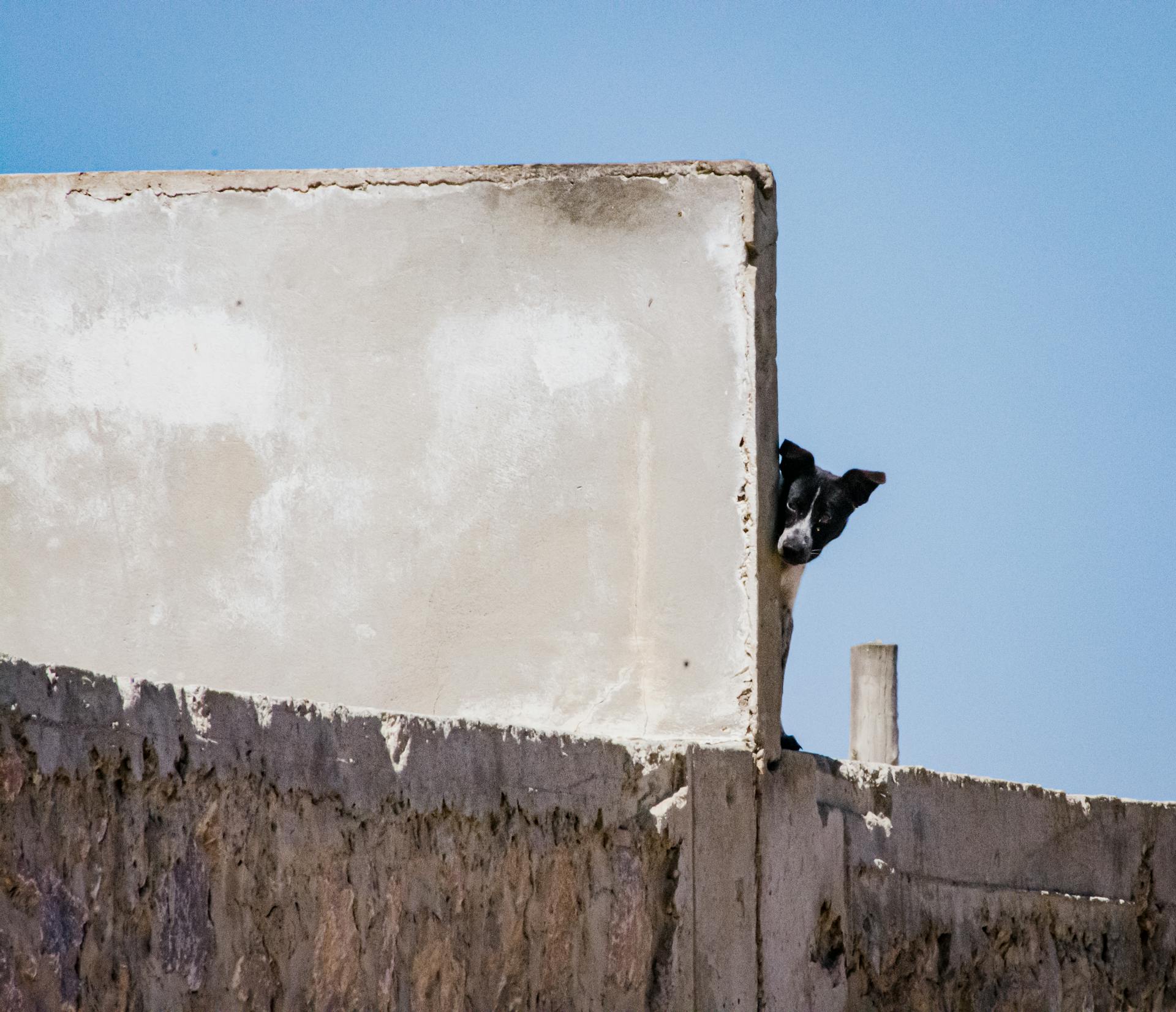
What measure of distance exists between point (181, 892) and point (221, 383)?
134 inches

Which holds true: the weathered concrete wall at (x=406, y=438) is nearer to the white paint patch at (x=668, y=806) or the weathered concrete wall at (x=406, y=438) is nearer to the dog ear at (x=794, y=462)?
the dog ear at (x=794, y=462)

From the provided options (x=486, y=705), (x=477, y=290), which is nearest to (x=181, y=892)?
(x=486, y=705)

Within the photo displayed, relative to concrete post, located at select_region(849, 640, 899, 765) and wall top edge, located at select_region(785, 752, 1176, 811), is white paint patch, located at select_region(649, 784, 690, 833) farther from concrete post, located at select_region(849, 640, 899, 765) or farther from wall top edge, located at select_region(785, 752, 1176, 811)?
concrete post, located at select_region(849, 640, 899, 765)

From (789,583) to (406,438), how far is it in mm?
1418

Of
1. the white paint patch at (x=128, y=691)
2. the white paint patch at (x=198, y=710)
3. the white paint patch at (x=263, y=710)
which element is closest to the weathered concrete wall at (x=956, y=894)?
the white paint patch at (x=263, y=710)

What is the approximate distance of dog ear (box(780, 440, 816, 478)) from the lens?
5.91 metres

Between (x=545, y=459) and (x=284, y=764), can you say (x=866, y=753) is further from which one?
(x=284, y=764)

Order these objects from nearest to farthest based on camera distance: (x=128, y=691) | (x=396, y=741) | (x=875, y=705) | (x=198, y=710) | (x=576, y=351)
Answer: (x=128, y=691) < (x=198, y=710) < (x=396, y=741) < (x=576, y=351) < (x=875, y=705)

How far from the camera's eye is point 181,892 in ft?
10.2

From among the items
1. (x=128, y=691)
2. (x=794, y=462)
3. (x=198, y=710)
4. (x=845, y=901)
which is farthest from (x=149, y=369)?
(x=128, y=691)

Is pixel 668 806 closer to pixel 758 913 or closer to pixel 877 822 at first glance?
pixel 758 913

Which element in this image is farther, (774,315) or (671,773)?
(774,315)

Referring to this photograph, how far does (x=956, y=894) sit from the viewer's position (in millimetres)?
6059

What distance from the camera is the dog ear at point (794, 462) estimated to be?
5.91m
